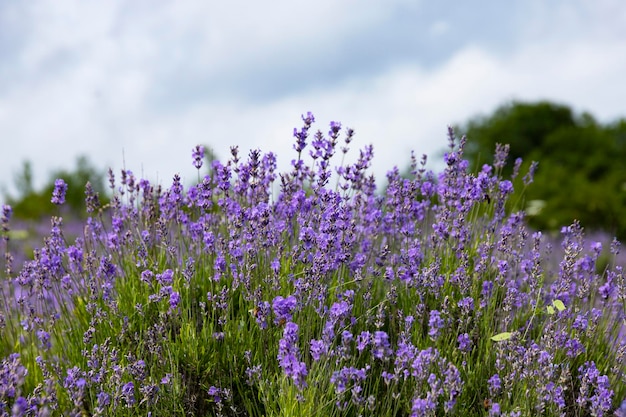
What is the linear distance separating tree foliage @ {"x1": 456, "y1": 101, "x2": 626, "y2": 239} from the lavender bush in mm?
7836

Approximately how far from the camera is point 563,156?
18.5 metres

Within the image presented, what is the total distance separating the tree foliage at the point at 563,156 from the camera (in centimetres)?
1478

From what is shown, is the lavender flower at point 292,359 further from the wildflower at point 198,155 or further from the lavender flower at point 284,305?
the wildflower at point 198,155

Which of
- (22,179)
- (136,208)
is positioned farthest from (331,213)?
(22,179)

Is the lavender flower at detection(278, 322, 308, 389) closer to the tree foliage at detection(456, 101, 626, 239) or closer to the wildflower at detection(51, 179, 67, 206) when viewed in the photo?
the wildflower at detection(51, 179, 67, 206)

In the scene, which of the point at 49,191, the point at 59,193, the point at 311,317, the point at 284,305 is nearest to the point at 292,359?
the point at 284,305

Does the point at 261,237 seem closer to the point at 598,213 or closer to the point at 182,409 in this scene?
the point at 182,409

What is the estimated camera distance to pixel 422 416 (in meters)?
2.68

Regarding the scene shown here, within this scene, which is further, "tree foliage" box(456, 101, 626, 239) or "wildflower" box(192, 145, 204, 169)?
"tree foliage" box(456, 101, 626, 239)

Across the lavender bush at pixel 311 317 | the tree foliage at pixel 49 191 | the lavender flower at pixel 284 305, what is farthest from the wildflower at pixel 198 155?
the tree foliage at pixel 49 191

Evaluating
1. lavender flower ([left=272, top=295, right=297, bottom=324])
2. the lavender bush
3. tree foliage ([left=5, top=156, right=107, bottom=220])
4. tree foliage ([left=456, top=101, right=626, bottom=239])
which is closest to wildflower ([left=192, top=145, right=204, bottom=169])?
the lavender bush

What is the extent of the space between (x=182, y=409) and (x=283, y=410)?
54 cm

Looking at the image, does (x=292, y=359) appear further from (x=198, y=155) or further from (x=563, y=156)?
(x=563, y=156)

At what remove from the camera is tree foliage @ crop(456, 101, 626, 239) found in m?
14.8
